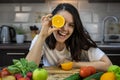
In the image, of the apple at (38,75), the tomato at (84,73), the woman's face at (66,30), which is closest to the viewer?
the apple at (38,75)

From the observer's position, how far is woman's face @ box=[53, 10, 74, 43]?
1.77 m

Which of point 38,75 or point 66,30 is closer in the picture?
point 38,75

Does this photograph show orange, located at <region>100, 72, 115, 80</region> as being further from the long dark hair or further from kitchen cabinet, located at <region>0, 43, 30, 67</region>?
kitchen cabinet, located at <region>0, 43, 30, 67</region>

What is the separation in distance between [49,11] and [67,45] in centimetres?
Answer: 189

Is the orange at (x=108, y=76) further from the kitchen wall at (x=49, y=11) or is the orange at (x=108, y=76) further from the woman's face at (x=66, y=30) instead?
the kitchen wall at (x=49, y=11)

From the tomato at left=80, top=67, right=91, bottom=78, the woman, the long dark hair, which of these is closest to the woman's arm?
the woman

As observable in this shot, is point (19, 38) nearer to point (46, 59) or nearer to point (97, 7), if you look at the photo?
point (97, 7)

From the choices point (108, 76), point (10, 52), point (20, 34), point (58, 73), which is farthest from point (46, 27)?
point (20, 34)

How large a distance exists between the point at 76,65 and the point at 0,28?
2.17 metres

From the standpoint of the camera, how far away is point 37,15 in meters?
3.80

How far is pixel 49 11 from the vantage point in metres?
3.80

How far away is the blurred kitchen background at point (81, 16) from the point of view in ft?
12.2

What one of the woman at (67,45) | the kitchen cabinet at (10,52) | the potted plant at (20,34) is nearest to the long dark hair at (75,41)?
the woman at (67,45)

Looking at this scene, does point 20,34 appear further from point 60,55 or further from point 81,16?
point 60,55
